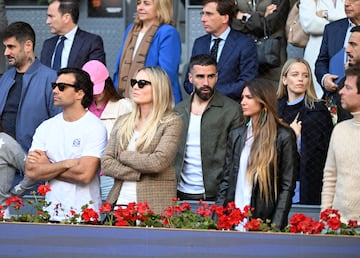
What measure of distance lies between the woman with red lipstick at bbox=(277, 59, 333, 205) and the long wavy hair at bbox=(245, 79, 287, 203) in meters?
1.44

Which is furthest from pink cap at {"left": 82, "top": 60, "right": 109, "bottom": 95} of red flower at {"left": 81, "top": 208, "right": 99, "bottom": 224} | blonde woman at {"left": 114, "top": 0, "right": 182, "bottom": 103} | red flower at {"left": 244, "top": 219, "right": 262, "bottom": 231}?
red flower at {"left": 244, "top": 219, "right": 262, "bottom": 231}

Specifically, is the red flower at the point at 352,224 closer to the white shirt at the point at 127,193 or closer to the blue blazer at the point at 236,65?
the white shirt at the point at 127,193

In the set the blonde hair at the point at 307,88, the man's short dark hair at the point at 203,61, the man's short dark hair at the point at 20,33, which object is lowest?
the blonde hair at the point at 307,88

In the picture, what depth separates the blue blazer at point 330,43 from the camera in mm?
9898

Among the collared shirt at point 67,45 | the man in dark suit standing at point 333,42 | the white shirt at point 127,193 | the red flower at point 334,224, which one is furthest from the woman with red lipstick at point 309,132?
the red flower at point 334,224

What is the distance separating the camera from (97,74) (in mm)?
9555

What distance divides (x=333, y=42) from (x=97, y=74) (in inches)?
82.6

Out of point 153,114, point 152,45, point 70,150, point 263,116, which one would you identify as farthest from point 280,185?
point 152,45

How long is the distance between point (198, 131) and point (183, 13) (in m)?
3.75

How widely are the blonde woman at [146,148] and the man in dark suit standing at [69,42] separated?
221cm

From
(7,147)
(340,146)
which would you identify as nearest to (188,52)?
(7,147)

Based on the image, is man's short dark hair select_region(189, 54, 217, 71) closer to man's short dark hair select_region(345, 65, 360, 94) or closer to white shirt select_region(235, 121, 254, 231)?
white shirt select_region(235, 121, 254, 231)

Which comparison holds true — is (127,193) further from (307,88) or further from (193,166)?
(307,88)

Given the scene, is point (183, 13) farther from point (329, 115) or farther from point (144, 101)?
point (144, 101)
